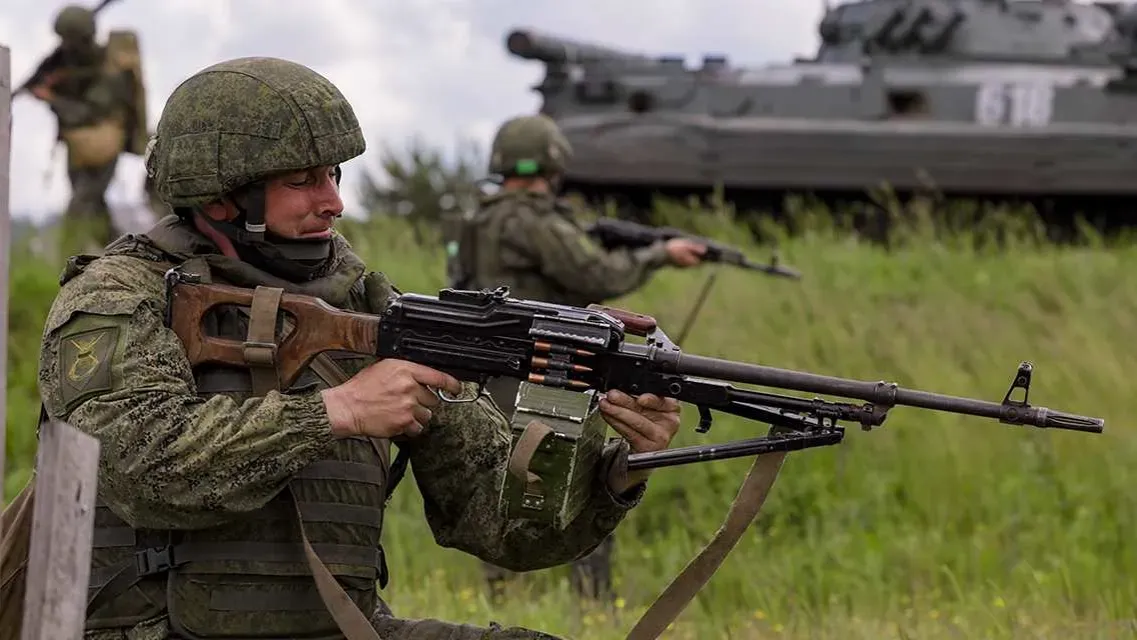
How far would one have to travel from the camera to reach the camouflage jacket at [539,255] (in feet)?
24.9

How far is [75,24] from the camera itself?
1212cm

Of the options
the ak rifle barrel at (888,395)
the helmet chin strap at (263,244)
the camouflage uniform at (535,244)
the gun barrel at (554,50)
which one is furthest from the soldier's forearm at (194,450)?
the gun barrel at (554,50)

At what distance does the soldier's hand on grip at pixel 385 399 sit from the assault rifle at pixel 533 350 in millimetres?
50

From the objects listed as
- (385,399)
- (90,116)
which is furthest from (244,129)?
(90,116)

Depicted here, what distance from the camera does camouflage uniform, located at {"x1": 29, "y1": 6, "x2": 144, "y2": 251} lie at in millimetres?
12312

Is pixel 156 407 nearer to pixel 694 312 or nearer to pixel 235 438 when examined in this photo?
pixel 235 438

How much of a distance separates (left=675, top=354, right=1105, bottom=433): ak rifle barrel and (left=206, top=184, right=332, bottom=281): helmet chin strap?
815 millimetres

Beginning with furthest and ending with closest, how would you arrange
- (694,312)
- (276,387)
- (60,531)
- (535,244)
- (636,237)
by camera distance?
(694,312) → (636,237) → (535,244) → (276,387) → (60,531)

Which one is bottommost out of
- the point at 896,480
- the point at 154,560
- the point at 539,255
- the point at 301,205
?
the point at 154,560

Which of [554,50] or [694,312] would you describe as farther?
[554,50]

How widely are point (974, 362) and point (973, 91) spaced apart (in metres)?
4.73

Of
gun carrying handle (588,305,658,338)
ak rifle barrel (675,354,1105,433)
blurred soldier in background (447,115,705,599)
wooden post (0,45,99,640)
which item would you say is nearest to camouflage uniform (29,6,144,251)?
blurred soldier in background (447,115,705,599)

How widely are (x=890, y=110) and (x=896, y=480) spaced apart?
20.4ft

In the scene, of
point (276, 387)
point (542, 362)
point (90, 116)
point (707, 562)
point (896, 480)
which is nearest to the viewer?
point (542, 362)
